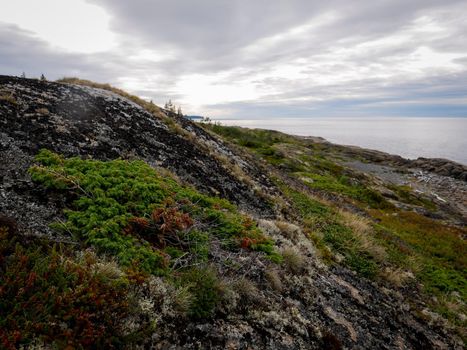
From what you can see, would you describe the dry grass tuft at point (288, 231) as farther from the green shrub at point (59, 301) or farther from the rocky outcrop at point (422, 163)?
the rocky outcrop at point (422, 163)

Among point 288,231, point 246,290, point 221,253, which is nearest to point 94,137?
point 221,253

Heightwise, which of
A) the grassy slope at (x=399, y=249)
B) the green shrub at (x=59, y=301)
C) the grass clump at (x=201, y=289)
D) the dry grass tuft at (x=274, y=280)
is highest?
the green shrub at (x=59, y=301)

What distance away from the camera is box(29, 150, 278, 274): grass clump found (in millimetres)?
5922

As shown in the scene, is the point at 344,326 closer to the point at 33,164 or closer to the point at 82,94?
the point at 33,164

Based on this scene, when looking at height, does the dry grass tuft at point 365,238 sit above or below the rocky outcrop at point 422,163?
above

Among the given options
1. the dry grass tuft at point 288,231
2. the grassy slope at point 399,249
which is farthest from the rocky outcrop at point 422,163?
the dry grass tuft at point 288,231

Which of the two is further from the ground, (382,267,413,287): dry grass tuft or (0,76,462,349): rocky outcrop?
(0,76,462,349): rocky outcrop

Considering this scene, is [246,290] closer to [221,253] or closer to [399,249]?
[221,253]

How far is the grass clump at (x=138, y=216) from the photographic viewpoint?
19.4 feet

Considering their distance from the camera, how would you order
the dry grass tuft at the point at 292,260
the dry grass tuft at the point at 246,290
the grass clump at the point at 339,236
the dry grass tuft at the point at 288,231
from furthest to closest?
the grass clump at the point at 339,236
the dry grass tuft at the point at 288,231
the dry grass tuft at the point at 292,260
the dry grass tuft at the point at 246,290

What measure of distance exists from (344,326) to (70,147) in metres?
8.89

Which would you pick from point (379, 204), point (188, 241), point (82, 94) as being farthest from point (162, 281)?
point (379, 204)

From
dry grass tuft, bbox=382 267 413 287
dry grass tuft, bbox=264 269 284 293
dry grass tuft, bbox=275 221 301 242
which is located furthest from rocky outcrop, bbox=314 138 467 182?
dry grass tuft, bbox=264 269 284 293

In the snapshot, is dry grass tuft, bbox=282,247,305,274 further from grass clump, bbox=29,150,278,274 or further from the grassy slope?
the grassy slope
